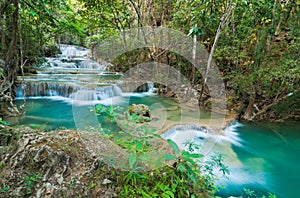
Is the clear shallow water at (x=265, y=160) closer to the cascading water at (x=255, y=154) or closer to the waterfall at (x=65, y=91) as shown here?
the cascading water at (x=255, y=154)

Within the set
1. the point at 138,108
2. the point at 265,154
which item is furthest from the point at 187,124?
the point at 265,154

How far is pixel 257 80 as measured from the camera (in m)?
5.05

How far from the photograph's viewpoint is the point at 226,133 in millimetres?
4930

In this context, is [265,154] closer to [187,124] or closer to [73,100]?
[187,124]

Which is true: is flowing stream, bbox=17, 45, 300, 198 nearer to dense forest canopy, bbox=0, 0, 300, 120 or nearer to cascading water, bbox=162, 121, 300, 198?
cascading water, bbox=162, 121, 300, 198

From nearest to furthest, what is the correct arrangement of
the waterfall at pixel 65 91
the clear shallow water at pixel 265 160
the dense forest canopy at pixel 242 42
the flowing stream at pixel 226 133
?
the clear shallow water at pixel 265 160, the flowing stream at pixel 226 133, the dense forest canopy at pixel 242 42, the waterfall at pixel 65 91

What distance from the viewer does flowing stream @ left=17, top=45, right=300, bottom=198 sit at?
3227 millimetres

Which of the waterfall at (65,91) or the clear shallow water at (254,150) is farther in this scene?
the waterfall at (65,91)

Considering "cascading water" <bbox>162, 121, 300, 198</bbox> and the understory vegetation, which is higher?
the understory vegetation

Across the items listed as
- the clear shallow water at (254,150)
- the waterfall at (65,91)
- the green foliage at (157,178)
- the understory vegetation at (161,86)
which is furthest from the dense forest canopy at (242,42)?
the green foliage at (157,178)

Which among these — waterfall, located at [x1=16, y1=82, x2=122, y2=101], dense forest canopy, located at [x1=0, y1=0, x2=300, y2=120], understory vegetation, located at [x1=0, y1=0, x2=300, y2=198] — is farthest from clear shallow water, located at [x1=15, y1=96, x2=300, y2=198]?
dense forest canopy, located at [x1=0, y1=0, x2=300, y2=120]

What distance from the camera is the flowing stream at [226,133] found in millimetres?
3227

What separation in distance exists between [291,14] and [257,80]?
2.40 m

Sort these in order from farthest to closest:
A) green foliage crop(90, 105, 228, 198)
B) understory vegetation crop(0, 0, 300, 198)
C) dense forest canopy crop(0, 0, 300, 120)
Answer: dense forest canopy crop(0, 0, 300, 120) < understory vegetation crop(0, 0, 300, 198) < green foliage crop(90, 105, 228, 198)
